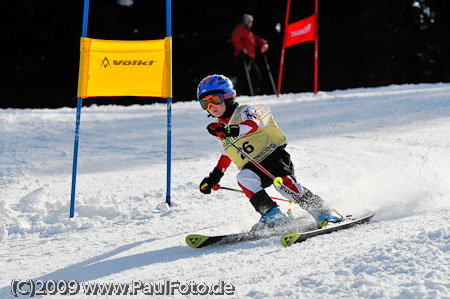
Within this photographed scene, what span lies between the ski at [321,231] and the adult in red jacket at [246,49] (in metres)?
7.85

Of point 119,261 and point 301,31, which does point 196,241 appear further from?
point 301,31

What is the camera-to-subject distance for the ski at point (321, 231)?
3417mm

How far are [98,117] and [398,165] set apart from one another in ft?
17.7

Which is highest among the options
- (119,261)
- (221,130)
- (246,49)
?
(246,49)

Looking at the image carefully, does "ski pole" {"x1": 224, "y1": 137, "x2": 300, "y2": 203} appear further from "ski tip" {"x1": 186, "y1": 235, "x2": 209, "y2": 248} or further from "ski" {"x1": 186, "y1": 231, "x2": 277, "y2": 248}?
"ski tip" {"x1": 186, "y1": 235, "x2": 209, "y2": 248}

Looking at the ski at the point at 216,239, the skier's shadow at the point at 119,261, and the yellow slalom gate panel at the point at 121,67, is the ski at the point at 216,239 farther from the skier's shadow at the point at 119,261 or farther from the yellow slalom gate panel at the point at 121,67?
the yellow slalom gate panel at the point at 121,67

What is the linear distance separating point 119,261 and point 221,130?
116 centimetres

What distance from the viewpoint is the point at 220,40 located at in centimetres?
1806

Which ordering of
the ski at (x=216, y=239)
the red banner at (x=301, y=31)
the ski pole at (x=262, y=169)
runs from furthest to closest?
1. the red banner at (x=301, y=31)
2. the ski pole at (x=262, y=169)
3. the ski at (x=216, y=239)

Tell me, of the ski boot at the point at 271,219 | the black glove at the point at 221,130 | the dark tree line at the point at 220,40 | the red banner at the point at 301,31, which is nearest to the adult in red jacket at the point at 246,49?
the red banner at the point at 301,31

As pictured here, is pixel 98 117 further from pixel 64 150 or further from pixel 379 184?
pixel 379 184

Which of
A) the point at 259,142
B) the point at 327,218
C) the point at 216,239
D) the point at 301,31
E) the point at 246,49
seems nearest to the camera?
the point at 216,239

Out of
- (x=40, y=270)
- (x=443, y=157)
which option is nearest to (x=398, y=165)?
(x=443, y=157)

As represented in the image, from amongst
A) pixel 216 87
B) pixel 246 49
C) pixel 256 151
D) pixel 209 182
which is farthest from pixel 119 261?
pixel 246 49
